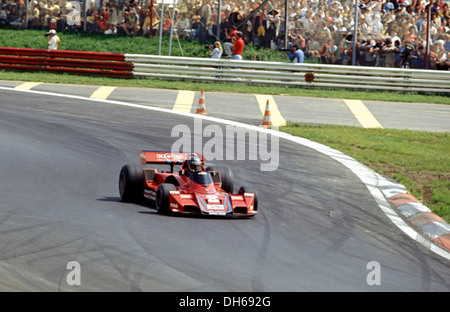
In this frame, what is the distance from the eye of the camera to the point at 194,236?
29.6ft

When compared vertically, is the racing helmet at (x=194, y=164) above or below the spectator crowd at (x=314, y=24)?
below

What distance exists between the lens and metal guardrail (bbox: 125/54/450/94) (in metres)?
25.6

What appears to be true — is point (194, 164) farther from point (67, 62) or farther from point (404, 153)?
point (67, 62)

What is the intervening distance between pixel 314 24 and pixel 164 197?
17.0 meters

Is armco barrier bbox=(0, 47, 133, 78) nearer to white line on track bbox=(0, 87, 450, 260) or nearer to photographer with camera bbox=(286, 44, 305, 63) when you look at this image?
white line on track bbox=(0, 87, 450, 260)

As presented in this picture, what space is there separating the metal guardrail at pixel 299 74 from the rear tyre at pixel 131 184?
50.2 feet

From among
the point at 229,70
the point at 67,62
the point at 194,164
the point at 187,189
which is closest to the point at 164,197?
the point at 187,189

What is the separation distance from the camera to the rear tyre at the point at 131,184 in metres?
10.7

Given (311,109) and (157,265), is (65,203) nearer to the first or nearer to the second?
(157,265)

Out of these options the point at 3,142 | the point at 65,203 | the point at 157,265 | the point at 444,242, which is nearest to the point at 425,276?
the point at 444,242

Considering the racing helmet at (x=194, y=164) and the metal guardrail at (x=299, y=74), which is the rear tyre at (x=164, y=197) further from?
the metal guardrail at (x=299, y=74)

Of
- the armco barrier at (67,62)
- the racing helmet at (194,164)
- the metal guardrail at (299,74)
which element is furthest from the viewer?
the armco barrier at (67,62)

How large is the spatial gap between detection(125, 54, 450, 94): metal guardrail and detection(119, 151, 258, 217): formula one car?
14.9 meters

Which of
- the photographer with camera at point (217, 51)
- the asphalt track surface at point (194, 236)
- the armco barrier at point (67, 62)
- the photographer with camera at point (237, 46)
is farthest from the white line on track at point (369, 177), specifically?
the photographer with camera at point (237, 46)
